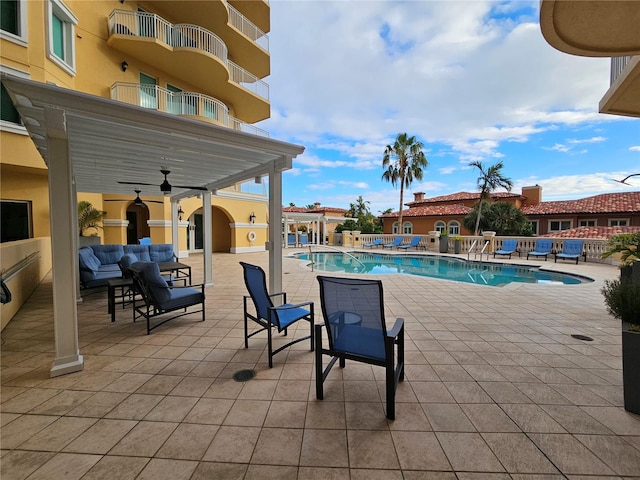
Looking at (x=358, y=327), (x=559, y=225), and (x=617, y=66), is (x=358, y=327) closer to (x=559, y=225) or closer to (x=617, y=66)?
(x=617, y=66)

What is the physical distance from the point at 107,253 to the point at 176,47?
8.55 m

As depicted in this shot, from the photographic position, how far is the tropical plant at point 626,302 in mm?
2261

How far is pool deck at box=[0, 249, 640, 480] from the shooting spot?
1.73 metres

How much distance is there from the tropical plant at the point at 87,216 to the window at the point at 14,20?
15.5 feet

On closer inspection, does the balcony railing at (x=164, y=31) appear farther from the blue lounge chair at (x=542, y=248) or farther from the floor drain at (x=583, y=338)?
the blue lounge chair at (x=542, y=248)

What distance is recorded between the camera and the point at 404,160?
2038cm

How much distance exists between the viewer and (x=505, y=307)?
17.5 feet

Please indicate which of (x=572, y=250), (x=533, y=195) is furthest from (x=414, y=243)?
(x=533, y=195)

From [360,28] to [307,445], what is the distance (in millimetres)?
10415

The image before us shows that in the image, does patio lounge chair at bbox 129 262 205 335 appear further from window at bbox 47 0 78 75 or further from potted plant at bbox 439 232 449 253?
potted plant at bbox 439 232 449 253

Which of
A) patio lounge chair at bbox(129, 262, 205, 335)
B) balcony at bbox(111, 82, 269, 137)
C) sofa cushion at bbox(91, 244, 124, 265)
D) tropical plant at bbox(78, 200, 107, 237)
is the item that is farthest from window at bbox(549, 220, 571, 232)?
tropical plant at bbox(78, 200, 107, 237)

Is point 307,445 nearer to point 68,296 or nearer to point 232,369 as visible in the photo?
point 232,369

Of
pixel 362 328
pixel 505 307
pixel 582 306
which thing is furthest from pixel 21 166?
pixel 582 306

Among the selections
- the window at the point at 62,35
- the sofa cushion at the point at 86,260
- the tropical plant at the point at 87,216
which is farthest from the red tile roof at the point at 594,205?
the window at the point at 62,35
